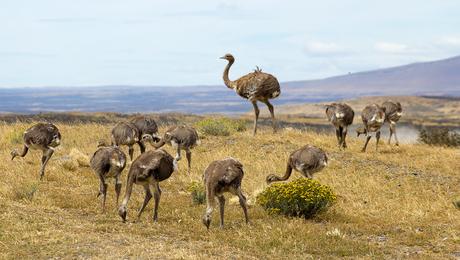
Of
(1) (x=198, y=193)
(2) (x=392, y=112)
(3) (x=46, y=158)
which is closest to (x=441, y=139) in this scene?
(2) (x=392, y=112)

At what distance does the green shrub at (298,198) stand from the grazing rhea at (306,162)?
1143mm

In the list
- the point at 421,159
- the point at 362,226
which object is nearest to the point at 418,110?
the point at 421,159

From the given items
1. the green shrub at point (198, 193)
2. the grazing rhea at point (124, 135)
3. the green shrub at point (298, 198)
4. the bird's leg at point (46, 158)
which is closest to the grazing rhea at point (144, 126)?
the grazing rhea at point (124, 135)

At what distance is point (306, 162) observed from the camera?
1761cm

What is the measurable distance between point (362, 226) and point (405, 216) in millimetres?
1995

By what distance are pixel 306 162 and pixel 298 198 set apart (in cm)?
193

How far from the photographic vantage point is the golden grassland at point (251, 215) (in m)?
12.5

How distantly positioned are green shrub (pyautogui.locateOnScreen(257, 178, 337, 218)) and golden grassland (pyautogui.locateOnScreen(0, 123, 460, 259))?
313 millimetres

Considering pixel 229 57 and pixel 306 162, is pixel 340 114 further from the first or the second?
pixel 306 162

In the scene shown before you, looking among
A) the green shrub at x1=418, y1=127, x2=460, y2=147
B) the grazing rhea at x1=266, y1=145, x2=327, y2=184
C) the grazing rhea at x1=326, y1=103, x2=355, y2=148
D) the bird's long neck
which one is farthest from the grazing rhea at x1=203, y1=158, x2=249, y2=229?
the green shrub at x1=418, y1=127, x2=460, y2=147

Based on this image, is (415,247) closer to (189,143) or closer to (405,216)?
(405,216)

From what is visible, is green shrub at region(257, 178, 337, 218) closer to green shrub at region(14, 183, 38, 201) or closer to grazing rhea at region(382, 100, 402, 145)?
green shrub at region(14, 183, 38, 201)

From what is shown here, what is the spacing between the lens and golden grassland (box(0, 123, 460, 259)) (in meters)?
12.5

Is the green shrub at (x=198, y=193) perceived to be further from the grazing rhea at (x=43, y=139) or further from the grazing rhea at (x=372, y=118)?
the grazing rhea at (x=372, y=118)
